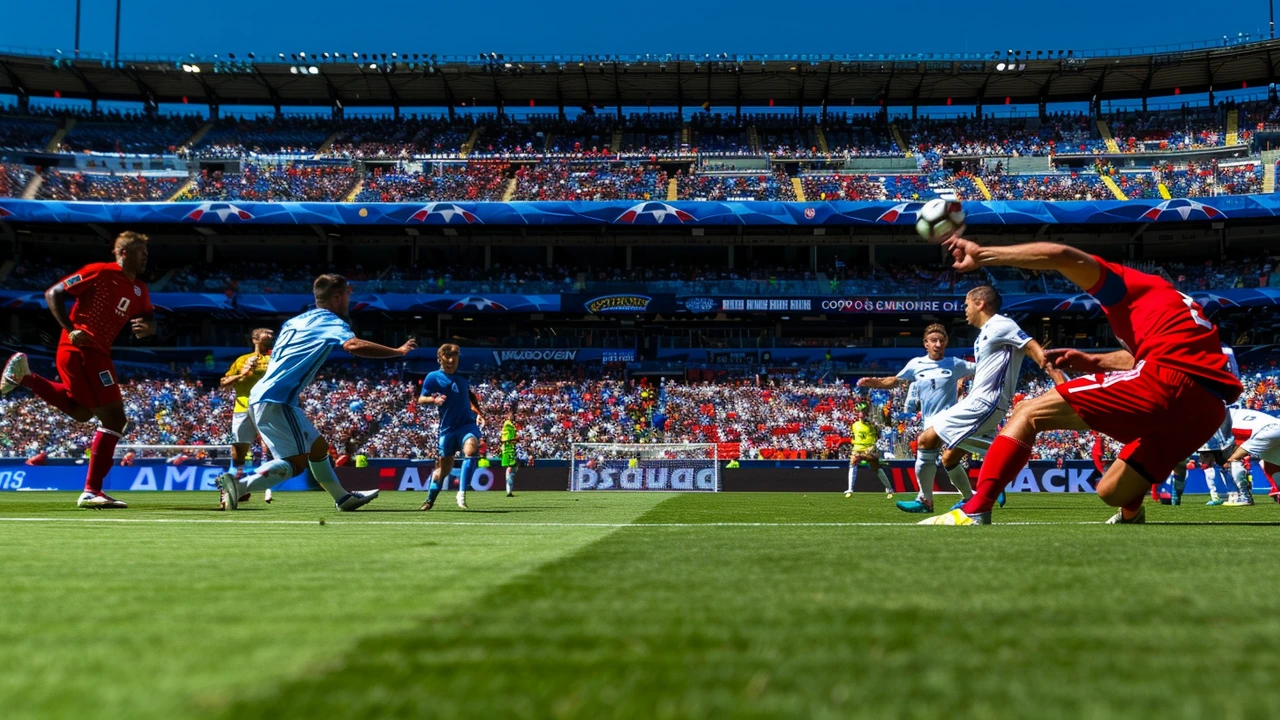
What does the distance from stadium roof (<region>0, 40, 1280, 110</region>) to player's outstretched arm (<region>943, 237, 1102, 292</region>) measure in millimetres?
48528

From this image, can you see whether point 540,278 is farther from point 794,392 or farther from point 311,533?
point 311,533

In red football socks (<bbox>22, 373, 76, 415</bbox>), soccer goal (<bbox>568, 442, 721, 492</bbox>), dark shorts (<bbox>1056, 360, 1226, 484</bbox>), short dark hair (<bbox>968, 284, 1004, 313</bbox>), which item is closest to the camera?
dark shorts (<bbox>1056, 360, 1226, 484</bbox>)

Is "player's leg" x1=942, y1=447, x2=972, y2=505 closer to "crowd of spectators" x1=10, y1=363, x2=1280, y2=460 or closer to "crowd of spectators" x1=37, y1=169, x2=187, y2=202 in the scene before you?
"crowd of spectators" x1=10, y1=363, x2=1280, y2=460

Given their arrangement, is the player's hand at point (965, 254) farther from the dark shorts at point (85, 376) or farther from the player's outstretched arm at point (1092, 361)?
the dark shorts at point (85, 376)

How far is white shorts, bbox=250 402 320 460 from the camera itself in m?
8.30

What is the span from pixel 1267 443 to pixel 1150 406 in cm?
738

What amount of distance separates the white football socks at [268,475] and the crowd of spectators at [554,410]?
25.0 m

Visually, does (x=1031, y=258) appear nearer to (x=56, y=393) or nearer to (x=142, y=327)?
(x=142, y=327)

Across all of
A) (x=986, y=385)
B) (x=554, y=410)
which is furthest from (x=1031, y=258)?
(x=554, y=410)

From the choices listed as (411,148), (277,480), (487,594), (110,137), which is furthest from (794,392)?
(110,137)

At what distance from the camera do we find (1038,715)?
1.54 m

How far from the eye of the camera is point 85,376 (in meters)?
9.48

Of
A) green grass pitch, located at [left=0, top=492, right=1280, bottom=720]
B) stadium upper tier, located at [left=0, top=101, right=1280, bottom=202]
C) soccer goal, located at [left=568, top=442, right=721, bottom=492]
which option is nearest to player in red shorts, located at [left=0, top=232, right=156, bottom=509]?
green grass pitch, located at [left=0, top=492, right=1280, bottom=720]

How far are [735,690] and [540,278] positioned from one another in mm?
43578
